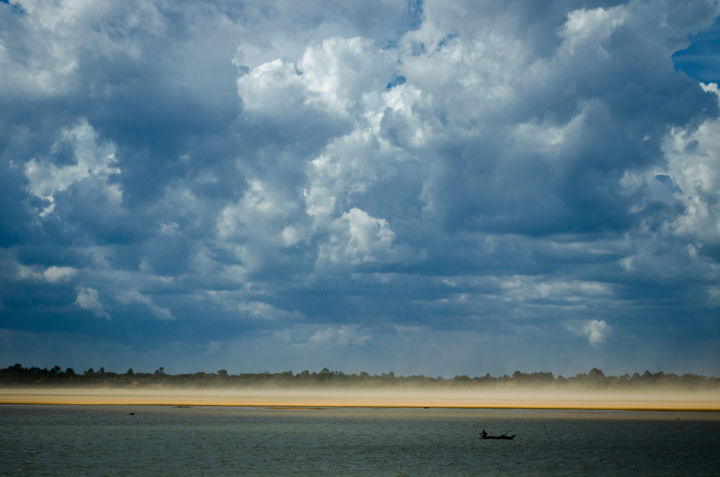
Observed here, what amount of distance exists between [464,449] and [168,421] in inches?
2263

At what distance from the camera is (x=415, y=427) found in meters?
103

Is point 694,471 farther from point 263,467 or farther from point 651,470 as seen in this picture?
point 263,467

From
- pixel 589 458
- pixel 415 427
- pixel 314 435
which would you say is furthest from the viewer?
pixel 415 427

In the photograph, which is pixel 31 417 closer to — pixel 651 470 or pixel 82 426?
pixel 82 426

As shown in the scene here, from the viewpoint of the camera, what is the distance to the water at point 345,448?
55.7 metres

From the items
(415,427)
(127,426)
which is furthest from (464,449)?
(127,426)

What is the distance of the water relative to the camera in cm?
5572

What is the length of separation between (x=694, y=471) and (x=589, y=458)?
10.4 metres

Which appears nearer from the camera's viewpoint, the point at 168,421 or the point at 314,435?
the point at 314,435

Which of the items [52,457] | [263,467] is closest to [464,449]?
[263,467]

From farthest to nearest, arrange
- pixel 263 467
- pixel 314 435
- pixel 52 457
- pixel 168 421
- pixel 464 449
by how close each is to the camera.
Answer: pixel 168 421 < pixel 314 435 < pixel 464 449 < pixel 52 457 < pixel 263 467

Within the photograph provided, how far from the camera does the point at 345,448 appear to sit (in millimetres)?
70688

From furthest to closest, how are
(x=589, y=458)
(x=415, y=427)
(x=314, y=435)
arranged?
(x=415, y=427) < (x=314, y=435) < (x=589, y=458)

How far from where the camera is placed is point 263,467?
55.7 m
